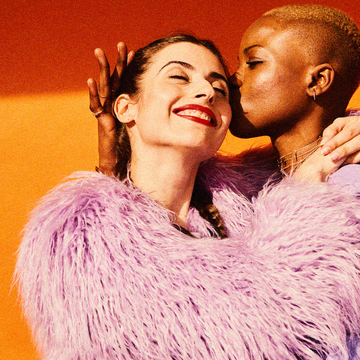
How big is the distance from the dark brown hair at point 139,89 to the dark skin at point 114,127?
0.10 feet

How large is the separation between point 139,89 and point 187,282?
60cm

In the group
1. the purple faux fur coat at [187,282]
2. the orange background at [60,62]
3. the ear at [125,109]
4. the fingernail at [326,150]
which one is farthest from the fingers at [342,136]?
the orange background at [60,62]

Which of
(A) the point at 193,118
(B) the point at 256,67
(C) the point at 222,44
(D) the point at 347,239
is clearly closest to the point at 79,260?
(A) the point at 193,118

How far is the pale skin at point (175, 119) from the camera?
3.43ft

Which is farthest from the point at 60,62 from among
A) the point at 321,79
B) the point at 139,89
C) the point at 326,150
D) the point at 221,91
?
the point at 326,150

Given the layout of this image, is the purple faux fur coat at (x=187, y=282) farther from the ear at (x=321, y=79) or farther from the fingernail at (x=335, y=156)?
the ear at (x=321, y=79)

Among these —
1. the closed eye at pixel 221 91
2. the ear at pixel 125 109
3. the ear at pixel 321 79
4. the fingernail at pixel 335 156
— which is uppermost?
the ear at pixel 321 79

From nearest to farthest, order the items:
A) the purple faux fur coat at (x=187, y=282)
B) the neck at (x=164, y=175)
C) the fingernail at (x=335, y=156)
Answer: the purple faux fur coat at (x=187, y=282), the fingernail at (x=335, y=156), the neck at (x=164, y=175)

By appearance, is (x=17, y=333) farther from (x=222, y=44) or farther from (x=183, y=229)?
(x=222, y=44)

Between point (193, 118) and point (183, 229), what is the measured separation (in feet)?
0.99

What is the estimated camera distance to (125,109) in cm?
118

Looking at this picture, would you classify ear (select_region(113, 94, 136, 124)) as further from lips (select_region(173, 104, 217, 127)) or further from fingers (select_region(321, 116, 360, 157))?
fingers (select_region(321, 116, 360, 157))

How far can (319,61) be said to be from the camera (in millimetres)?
1159

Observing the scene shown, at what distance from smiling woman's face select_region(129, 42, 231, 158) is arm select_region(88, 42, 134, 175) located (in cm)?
11
